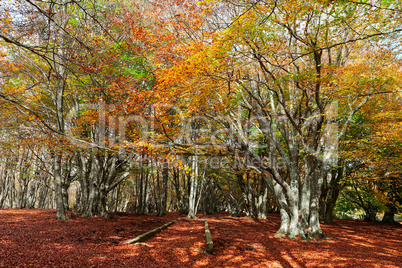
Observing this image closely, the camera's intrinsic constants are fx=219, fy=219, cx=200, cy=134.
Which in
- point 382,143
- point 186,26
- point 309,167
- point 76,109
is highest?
point 186,26

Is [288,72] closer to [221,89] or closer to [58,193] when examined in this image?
[221,89]

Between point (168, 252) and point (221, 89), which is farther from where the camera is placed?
point (221, 89)

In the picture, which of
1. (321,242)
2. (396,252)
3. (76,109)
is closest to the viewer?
(396,252)

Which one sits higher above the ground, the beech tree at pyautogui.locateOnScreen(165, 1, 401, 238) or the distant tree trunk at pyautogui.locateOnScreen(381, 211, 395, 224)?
the beech tree at pyautogui.locateOnScreen(165, 1, 401, 238)

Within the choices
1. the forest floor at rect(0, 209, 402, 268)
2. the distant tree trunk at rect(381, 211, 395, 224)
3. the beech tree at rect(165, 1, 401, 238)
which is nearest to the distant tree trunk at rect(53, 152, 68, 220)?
the forest floor at rect(0, 209, 402, 268)

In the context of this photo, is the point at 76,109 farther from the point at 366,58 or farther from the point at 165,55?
the point at 366,58

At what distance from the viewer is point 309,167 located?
32.0 feet

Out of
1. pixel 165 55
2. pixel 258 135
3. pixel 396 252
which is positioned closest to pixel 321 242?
pixel 396 252

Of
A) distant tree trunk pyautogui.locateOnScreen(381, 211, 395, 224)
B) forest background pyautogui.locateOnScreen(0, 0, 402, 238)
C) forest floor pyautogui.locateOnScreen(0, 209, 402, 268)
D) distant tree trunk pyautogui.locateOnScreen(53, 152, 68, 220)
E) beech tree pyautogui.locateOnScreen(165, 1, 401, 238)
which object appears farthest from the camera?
distant tree trunk pyautogui.locateOnScreen(381, 211, 395, 224)

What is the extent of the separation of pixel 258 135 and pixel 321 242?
688 centimetres

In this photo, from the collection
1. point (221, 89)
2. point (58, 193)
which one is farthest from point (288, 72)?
point (58, 193)

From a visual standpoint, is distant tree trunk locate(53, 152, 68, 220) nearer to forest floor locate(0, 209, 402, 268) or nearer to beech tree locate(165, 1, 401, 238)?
forest floor locate(0, 209, 402, 268)

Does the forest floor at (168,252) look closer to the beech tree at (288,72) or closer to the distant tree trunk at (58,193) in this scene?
the beech tree at (288,72)

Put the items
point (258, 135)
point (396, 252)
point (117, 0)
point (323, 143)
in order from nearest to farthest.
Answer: point (396, 252) < point (323, 143) < point (117, 0) < point (258, 135)
